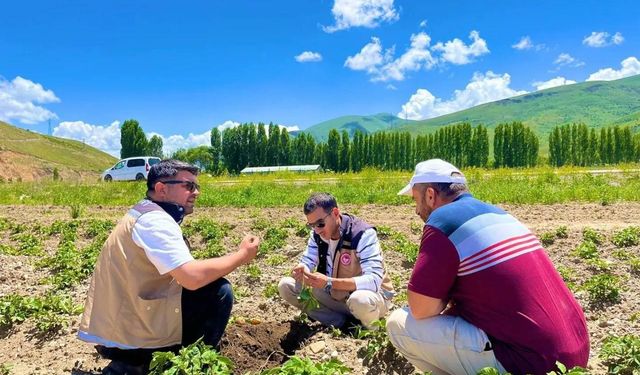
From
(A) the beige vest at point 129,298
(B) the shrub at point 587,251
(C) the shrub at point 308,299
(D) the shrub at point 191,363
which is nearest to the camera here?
(D) the shrub at point 191,363

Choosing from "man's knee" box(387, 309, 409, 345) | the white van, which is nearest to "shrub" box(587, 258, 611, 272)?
"man's knee" box(387, 309, 409, 345)

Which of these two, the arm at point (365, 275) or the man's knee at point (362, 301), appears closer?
the man's knee at point (362, 301)

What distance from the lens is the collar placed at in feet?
10.9

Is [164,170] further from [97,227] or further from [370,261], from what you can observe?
[97,227]

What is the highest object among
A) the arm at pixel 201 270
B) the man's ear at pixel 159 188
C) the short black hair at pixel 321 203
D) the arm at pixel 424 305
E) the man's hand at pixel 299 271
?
the man's ear at pixel 159 188

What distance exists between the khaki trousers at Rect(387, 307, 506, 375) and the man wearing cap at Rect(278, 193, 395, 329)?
90 cm

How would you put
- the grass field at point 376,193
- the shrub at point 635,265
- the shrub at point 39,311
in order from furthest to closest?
the grass field at point 376,193, the shrub at point 635,265, the shrub at point 39,311

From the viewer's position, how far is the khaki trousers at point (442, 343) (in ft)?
8.89

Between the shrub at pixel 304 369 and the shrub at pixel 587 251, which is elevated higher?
the shrub at pixel 304 369

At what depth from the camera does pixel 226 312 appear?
11.5 feet

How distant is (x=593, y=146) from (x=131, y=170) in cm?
6144

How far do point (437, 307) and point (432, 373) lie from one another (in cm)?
54

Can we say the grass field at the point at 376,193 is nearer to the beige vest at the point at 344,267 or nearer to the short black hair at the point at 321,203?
the beige vest at the point at 344,267

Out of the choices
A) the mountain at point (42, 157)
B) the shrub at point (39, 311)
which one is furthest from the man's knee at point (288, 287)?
the mountain at point (42, 157)
